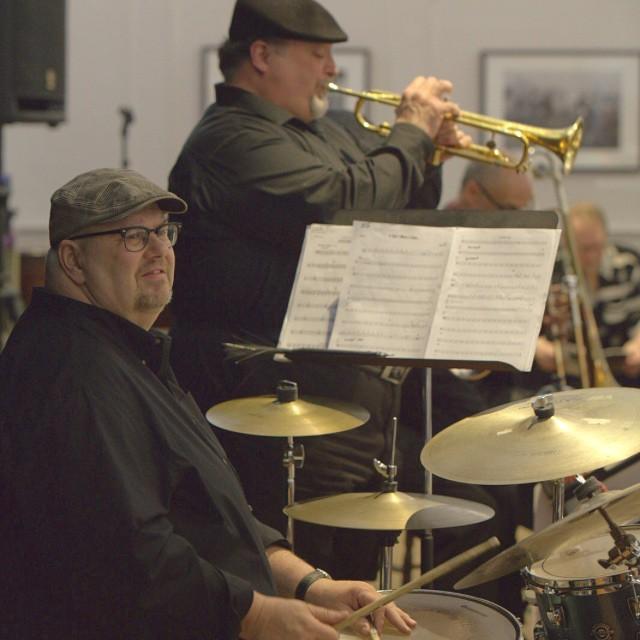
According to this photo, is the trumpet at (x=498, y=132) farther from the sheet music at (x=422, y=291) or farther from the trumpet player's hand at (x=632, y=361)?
the trumpet player's hand at (x=632, y=361)

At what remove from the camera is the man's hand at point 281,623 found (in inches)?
78.8

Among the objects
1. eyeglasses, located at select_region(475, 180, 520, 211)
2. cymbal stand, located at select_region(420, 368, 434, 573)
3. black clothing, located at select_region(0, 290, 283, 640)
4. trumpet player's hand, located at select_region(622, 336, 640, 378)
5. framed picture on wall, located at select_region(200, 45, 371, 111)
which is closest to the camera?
black clothing, located at select_region(0, 290, 283, 640)

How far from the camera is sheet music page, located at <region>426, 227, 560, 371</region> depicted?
8.66 feet

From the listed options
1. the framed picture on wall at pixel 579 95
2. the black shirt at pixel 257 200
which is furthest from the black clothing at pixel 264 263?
the framed picture on wall at pixel 579 95

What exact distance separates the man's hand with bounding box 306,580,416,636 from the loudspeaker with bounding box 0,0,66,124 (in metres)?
2.37

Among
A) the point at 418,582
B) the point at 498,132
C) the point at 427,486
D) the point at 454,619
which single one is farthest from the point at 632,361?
the point at 418,582

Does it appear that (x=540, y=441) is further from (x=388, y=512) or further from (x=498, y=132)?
(x=498, y=132)

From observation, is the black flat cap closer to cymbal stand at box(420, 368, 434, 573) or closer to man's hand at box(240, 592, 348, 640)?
cymbal stand at box(420, 368, 434, 573)

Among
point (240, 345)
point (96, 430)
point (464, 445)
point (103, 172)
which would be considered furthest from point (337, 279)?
point (96, 430)

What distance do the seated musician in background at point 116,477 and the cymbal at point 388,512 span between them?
1.01ft

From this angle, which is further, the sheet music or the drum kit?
the sheet music

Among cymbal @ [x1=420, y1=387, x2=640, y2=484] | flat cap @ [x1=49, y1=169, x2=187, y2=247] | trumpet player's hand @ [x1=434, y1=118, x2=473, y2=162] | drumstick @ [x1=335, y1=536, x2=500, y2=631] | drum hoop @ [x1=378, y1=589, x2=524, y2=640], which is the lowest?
drum hoop @ [x1=378, y1=589, x2=524, y2=640]

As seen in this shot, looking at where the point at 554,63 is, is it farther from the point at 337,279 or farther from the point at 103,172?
the point at 103,172

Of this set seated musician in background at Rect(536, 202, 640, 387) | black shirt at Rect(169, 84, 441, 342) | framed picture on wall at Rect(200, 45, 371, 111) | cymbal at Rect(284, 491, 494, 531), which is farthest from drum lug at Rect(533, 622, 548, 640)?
framed picture on wall at Rect(200, 45, 371, 111)
